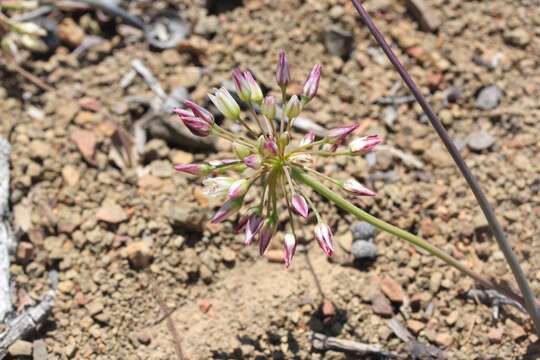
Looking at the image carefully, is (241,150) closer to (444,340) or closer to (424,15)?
(444,340)

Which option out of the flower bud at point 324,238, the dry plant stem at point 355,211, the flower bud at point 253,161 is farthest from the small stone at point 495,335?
the flower bud at point 253,161

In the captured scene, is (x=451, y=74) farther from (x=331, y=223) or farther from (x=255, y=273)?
(x=255, y=273)

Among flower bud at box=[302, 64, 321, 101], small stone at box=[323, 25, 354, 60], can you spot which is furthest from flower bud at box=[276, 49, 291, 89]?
small stone at box=[323, 25, 354, 60]

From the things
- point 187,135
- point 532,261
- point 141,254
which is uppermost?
point 187,135

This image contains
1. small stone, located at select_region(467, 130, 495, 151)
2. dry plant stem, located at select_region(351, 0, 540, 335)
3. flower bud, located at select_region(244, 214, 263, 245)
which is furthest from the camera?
small stone, located at select_region(467, 130, 495, 151)

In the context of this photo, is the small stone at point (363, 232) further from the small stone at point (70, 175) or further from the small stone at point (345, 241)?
A: the small stone at point (70, 175)

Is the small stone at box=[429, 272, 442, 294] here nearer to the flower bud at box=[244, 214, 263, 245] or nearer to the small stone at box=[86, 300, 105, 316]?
the flower bud at box=[244, 214, 263, 245]

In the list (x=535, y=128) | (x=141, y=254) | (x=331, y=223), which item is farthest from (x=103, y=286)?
(x=535, y=128)
